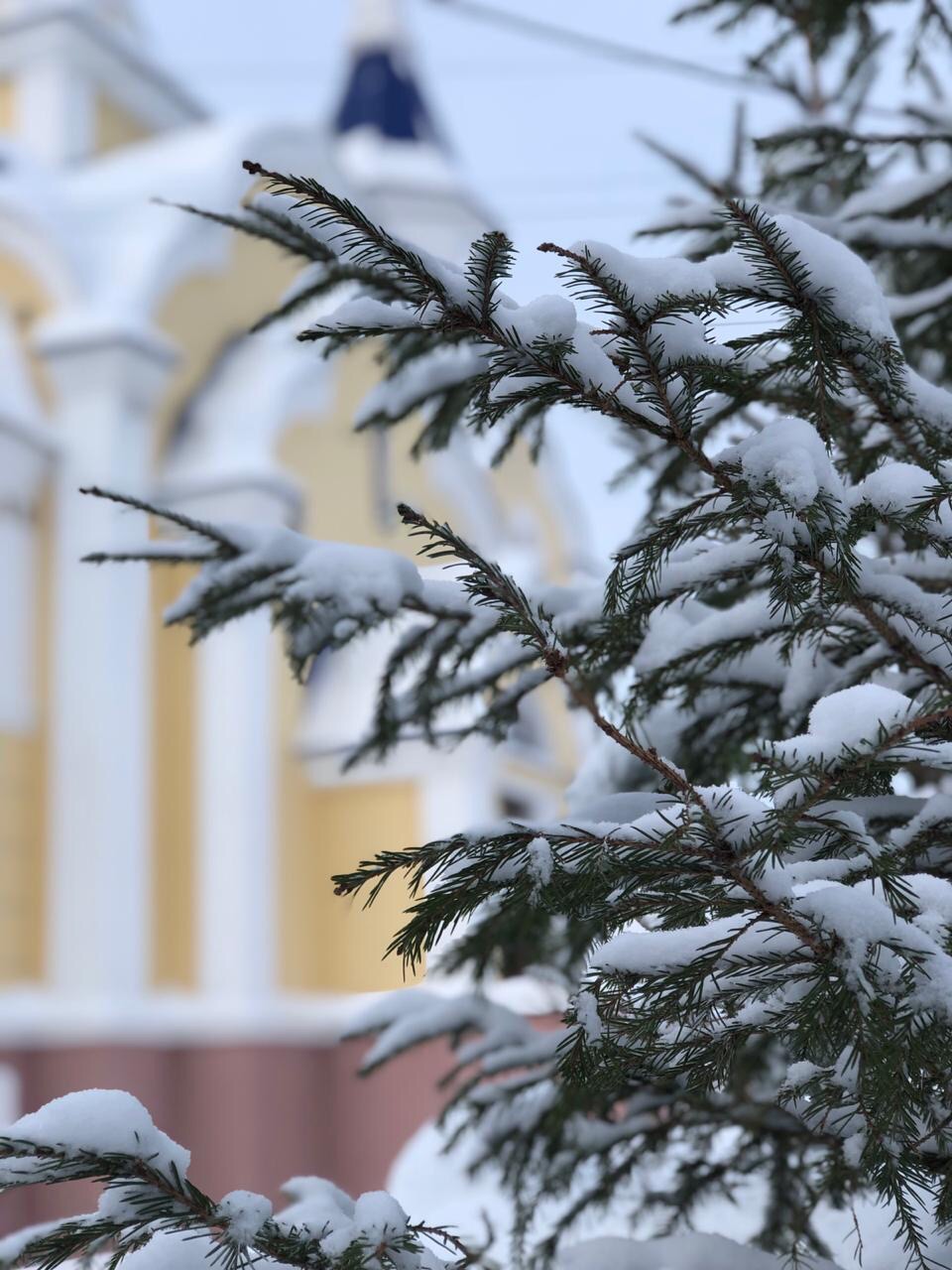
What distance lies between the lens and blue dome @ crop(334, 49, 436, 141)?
47.2ft

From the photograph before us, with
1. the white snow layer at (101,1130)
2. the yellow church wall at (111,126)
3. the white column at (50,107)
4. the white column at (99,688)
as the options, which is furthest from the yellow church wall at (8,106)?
the white snow layer at (101,1130)

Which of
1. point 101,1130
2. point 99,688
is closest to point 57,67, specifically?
point 99,688

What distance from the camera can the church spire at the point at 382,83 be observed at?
47.2 ft

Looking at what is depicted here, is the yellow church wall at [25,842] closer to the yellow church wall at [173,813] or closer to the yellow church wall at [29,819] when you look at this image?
the yellow church wall at [29,819]

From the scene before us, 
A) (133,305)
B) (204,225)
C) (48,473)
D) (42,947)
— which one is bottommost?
(42,947)

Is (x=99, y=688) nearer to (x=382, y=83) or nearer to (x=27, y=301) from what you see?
(x=27, y=301)

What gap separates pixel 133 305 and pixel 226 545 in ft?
25.6

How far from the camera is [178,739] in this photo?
9.49 m

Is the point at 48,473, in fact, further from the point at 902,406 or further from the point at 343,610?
the point at 902,406

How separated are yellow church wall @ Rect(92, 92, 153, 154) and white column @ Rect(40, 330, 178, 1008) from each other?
3.17 meters

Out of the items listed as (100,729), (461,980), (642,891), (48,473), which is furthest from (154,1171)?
(48,473)

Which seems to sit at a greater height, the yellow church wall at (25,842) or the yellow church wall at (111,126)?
the yellow church wall at (111,126)

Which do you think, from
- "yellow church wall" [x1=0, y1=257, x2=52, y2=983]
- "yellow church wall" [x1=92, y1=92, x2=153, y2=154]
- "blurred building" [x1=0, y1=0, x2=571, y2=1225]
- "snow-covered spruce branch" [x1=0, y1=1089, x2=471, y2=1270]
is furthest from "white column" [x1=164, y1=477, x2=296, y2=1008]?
"snow-covered spruce branch" [x1=0, y1=1089, x2=471, y2=1270]

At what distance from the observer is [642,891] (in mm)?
1237
